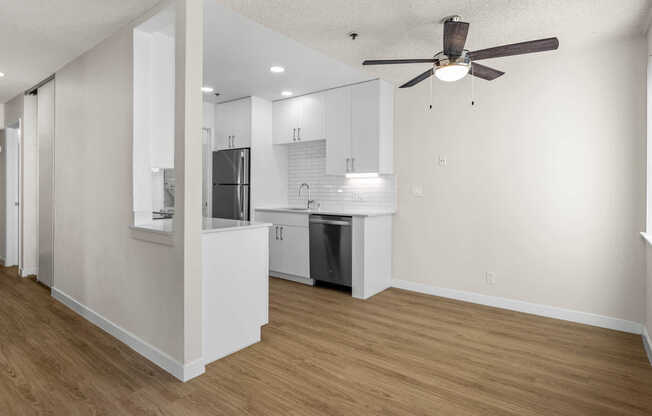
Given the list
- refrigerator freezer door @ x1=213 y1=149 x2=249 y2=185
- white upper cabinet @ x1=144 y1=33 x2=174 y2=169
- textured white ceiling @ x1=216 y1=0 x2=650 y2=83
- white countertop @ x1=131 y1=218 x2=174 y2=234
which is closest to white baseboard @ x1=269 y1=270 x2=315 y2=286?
refrigerator freezer door @ x1=213 y1=149 x2=249 y2=185

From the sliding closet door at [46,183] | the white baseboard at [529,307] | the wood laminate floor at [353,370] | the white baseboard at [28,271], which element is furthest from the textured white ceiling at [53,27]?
the white baseboard at [529,307]

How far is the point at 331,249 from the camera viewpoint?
446 cm

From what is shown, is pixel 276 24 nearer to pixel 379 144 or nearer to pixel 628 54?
pixel 379 144

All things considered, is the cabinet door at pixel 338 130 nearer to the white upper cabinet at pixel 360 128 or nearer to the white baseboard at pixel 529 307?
the white upper cabinet at pixel 360 128

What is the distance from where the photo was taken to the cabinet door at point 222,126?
546 centimetres

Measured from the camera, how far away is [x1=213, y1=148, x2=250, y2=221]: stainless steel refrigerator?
5.15 meters

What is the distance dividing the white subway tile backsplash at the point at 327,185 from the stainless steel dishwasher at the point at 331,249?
0.70 metres

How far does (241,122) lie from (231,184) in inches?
36.3

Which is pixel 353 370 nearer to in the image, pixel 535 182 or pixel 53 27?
pixel 535 182

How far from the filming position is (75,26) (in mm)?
2916

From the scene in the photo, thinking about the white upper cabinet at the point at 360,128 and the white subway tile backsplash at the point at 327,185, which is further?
the white subway tile backsplash at the point at 327,185

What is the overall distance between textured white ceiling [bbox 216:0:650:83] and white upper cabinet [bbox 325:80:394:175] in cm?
100

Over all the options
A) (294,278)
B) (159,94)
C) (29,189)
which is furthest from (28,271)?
(159,94)

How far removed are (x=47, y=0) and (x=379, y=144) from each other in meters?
3.28
